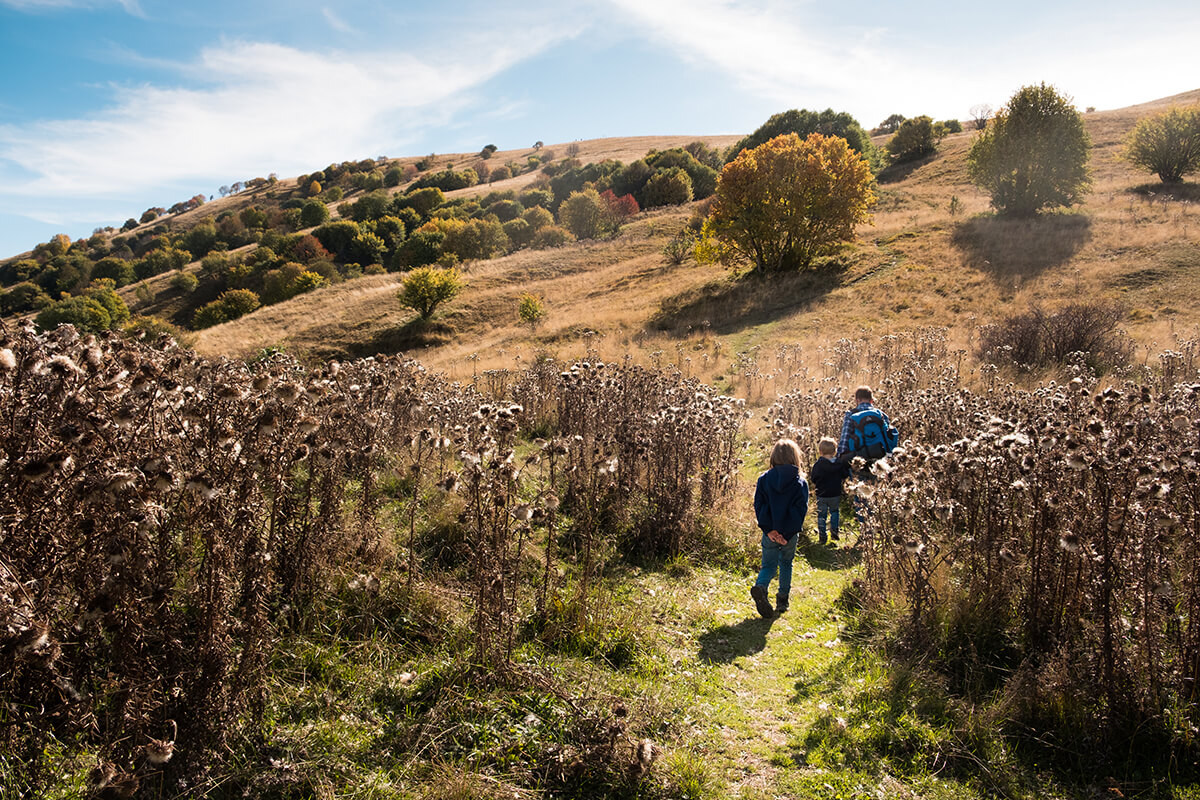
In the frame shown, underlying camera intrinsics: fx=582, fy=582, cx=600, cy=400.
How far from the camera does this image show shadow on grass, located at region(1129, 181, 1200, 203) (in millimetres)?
35125

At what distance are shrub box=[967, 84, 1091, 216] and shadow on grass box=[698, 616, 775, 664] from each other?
41194mm

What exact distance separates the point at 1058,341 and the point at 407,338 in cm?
3236

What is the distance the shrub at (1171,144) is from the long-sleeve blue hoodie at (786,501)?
171ft

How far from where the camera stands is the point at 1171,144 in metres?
39.6

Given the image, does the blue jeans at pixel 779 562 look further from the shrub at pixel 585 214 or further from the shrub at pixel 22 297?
the shrub at pixel 22 297

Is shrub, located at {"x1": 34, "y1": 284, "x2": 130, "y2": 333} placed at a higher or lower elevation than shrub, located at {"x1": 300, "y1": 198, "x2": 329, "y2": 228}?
lower

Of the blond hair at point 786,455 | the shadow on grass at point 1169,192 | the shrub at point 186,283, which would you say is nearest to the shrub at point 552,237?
the shrub at point 186,283

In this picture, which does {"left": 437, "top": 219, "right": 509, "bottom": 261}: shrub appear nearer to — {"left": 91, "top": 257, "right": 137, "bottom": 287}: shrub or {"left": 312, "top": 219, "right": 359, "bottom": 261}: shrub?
{"left": 312, "top": 219, "right": 359, "bottom": 261}: shrub

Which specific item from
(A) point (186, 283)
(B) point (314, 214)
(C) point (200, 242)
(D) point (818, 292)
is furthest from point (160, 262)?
(D) point (818, 292)

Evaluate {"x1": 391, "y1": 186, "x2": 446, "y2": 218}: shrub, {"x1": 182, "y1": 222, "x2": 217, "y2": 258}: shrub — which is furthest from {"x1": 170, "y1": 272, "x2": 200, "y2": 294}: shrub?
{"x1": 391, "y1": 186, "x2": 446, "y2": 218}: shrub

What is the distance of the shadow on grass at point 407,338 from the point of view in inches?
1414

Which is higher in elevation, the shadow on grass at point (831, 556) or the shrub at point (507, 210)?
the shrub at point (507, 210)

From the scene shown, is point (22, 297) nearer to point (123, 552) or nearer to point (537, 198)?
point (537, 198)

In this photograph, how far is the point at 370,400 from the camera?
7176mm
